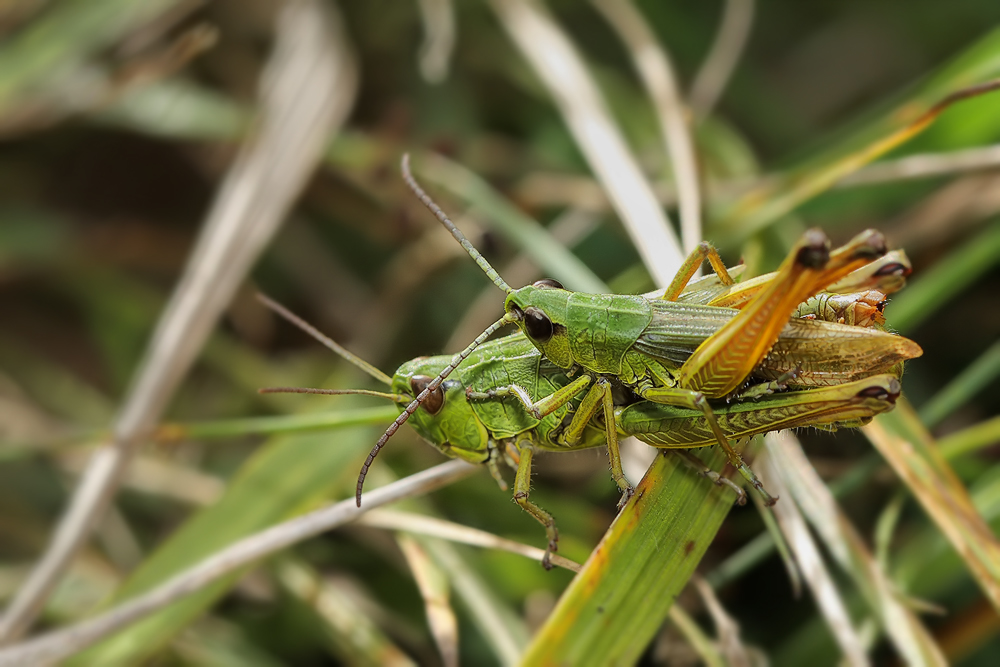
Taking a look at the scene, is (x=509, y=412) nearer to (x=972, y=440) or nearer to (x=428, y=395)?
(x=428, y=395)

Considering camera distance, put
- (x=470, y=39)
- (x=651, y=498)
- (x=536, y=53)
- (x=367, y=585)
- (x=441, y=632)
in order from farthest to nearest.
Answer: (x=470, y=39) < (x=536, y=53) < (x=367, y=585) < (x=441, y=632) < (x=651, y=498)

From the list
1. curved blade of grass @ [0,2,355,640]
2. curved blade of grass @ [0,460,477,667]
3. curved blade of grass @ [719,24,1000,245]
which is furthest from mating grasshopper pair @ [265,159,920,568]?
Answer: curved blade of grass @ [0,2,355,640]

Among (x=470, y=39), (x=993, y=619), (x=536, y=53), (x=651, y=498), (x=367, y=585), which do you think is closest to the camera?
(x=651, y=498)

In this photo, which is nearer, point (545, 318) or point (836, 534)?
point (545, 318)

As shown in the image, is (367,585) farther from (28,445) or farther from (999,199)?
(999,199)

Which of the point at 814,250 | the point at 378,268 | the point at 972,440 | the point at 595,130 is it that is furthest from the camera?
the point at 378,268

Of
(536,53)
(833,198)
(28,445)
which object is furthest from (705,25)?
(28,445)

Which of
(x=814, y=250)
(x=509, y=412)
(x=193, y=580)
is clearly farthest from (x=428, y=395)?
(x=814, y=250)
